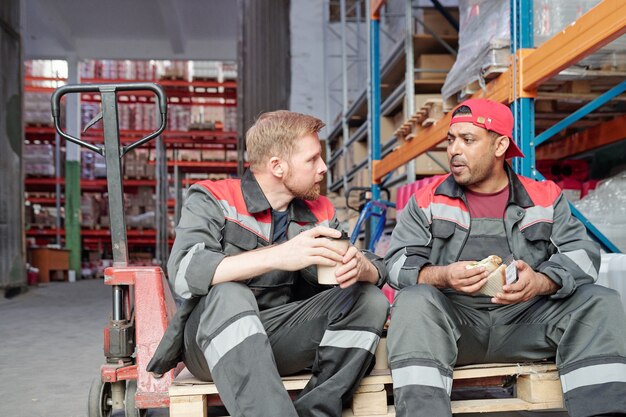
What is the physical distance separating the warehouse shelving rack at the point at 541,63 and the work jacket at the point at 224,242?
1468mm

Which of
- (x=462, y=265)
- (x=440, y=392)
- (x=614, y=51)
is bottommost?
(x=440, y=392)

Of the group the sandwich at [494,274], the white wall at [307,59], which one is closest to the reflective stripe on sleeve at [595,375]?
the sandwich at [494,274]

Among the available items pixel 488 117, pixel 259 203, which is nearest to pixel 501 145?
pixel 488 117

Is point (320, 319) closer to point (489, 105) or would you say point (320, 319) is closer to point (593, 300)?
point (593, 300)

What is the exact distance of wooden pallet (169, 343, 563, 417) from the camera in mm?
2043

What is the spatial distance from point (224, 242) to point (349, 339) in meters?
0.54

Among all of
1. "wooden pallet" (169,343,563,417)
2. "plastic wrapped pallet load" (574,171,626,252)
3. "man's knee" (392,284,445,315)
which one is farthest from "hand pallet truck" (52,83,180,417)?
"plastic wrapped pallet load" (574,171,626,252)

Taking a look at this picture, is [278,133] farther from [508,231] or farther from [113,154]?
[508,231]

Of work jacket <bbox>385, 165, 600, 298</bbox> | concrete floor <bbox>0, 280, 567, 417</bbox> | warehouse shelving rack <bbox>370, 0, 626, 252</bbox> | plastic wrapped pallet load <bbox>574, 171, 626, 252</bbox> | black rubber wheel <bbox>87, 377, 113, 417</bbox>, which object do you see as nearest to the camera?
work jacket <bbox>385, 165, 600, 298</bbox>

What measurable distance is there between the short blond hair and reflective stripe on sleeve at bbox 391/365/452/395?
82cm

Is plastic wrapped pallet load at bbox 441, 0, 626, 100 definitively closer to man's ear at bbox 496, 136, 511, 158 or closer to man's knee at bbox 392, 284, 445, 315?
man's ear at bbox 496, 136, 511, 158

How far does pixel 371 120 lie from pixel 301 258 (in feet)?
17.8

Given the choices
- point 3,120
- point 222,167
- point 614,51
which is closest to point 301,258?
point 614,51

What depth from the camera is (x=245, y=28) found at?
1061 centimetres
